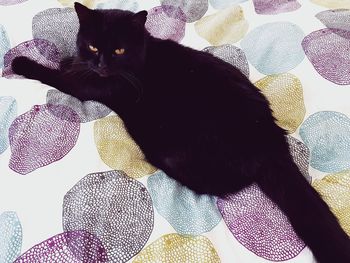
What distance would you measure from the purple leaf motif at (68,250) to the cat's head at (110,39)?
18.2 inches

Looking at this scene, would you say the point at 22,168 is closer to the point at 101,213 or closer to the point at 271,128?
the point at 101,213

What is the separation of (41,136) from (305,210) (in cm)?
62

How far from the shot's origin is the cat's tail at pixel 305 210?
2.69ft

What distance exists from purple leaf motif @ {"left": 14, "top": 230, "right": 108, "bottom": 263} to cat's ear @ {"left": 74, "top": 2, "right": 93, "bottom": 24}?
560mm

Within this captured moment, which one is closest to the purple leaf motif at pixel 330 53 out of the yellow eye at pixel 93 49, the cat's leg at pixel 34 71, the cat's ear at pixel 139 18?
the cat's ear at pixel 139 18

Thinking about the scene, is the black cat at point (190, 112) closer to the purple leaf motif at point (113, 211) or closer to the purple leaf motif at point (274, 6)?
the purple leaf motif at point (113, 211)

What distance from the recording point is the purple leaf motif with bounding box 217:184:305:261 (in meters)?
0.86

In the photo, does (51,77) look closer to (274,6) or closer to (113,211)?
(113,211)

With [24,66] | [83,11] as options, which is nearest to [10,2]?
[24,66]

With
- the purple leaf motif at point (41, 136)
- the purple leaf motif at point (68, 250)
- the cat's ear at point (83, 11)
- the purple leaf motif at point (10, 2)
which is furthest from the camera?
the purple leaf motif at point (10, 2)

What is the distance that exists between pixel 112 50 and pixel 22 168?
0.38m

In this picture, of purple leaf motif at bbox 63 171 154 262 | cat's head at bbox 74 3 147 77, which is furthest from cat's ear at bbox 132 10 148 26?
purple leaf motif at bbox 63 171 154 262

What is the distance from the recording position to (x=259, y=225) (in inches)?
35.2

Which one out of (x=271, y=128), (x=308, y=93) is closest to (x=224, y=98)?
(x=271, y=128)
